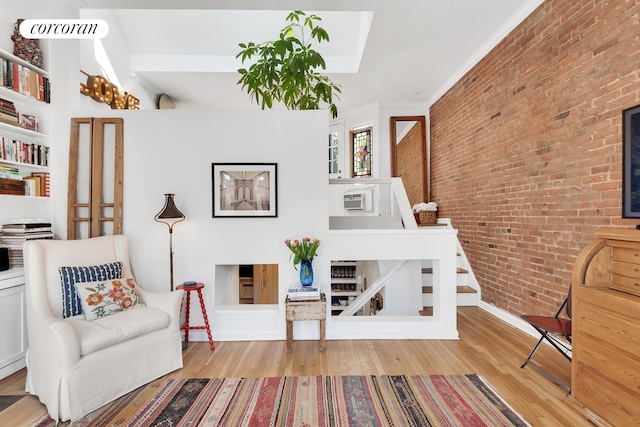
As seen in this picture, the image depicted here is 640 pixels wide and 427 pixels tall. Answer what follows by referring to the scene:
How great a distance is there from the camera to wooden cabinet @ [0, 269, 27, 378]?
8.01 feet

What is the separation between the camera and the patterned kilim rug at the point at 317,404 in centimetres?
198

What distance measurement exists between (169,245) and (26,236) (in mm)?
1110

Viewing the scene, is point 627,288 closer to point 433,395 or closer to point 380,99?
point 433,395

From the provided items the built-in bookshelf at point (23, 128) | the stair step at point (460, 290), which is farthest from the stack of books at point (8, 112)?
the stair step at point (460, 290)

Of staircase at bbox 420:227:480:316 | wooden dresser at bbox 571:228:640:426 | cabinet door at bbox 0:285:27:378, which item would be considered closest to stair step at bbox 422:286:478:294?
staircase at bbox 420:227:480:316

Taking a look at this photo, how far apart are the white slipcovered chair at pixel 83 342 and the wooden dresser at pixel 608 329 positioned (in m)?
2.89

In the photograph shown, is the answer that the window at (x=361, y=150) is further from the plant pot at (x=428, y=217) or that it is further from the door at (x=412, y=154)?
the plant pot at (x=428, y=217)

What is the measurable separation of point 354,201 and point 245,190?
3.32 metres

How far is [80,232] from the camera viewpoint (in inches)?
126

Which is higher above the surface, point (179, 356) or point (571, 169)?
point (571, 169)

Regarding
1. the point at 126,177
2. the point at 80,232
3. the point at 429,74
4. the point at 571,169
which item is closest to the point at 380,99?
the point at 429,74

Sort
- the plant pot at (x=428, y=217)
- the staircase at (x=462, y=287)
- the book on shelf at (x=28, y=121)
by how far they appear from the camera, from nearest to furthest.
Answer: the book on shelf at (x=28, y=121), the staircase at (x=462, y=287), the plant pot at (x=428, y=217)

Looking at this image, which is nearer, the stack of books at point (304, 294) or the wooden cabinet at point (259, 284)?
the stack of books at point (304, 294)

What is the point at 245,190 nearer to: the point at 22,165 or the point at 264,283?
the point at 22,165
